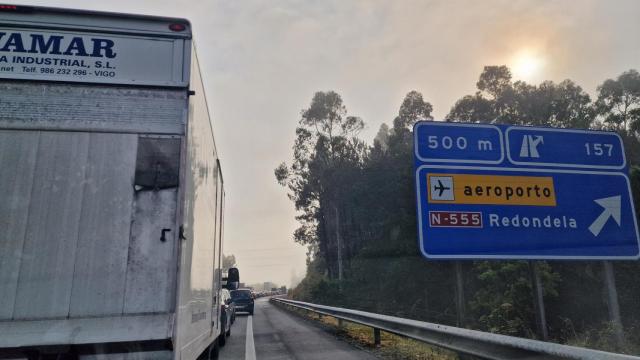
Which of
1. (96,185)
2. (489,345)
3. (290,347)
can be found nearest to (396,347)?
(290,347)

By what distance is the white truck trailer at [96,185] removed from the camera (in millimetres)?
3787

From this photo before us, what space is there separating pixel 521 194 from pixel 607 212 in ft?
4.65

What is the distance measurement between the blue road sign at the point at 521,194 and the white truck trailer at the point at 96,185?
432 centimetres

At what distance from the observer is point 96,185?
4102 mm

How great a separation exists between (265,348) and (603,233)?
731 centimetres

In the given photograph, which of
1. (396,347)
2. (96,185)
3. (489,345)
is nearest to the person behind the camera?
(96,185)

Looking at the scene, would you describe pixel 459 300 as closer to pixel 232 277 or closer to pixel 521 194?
pixel 521 194

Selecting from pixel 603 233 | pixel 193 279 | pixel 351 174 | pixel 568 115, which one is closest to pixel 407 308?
pixel 351 174

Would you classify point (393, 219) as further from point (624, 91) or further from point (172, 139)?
point (172, 139)

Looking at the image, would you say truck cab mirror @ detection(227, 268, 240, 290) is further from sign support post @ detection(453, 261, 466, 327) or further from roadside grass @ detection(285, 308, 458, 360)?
sign support post @ detection(453, 261, 466, 327)

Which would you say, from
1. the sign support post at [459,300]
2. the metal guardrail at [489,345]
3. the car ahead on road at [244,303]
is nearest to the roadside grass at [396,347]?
the metal guardrail at [489,345]

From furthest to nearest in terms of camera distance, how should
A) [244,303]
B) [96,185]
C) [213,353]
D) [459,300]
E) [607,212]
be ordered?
1. [244,303]
2. [459,300]
3. [213,353]
4. [607,212]
5. [96,185]

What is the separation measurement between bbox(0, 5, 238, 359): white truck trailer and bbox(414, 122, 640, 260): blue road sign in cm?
432

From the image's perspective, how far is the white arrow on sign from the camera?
7.75 meters
